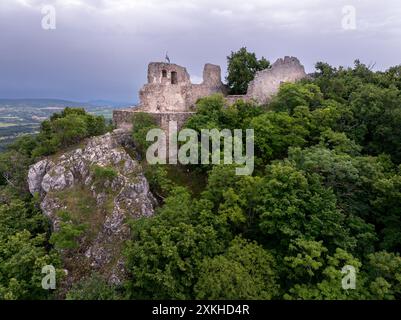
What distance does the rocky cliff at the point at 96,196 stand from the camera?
21.1 m

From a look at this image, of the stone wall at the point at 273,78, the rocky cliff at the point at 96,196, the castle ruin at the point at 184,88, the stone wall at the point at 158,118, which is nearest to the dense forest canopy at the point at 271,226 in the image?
the stone wall at the point at 158,118

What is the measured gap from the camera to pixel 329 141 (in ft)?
80.5

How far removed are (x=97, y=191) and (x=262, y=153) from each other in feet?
40.4

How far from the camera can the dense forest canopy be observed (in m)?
17.0

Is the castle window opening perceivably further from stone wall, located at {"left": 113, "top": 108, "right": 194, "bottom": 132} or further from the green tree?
the green tree

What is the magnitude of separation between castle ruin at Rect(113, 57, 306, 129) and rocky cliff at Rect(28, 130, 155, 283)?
4153 mm

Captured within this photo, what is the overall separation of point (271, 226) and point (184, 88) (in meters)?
17.1

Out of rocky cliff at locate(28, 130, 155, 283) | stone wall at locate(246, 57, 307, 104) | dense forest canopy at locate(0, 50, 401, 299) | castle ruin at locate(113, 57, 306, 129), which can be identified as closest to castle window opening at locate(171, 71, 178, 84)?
castle ruin at locate(113, 57, 306, 129)

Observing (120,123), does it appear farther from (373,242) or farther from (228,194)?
(373,242)

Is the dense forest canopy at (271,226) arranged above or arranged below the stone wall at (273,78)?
below

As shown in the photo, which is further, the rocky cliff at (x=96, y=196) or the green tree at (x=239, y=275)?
the rocky cliff at (x=96, y=196)

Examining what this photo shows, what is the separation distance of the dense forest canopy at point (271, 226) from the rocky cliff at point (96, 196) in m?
1.32

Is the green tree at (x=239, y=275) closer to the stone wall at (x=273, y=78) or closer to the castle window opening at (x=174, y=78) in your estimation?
the stone wall at (x=273, y=78)
